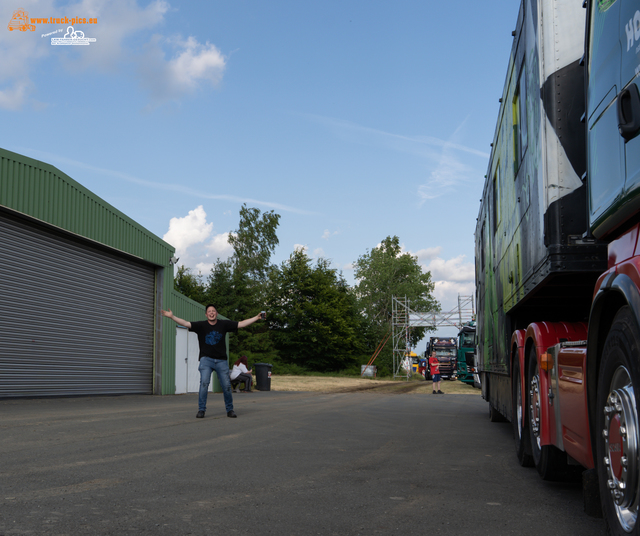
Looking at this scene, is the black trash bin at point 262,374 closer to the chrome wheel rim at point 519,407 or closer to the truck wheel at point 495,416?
the truck wheel at point 495,416

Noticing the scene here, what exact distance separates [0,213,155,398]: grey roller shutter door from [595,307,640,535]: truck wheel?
15.0 meters

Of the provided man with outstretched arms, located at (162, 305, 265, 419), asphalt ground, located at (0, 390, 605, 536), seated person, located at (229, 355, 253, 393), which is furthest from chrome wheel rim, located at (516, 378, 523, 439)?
seated person, located at (229, 355, 253, 393)

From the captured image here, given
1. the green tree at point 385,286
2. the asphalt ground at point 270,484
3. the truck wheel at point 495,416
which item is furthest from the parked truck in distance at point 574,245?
the green tree at point 385,286

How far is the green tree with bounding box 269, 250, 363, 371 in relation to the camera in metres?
63.3

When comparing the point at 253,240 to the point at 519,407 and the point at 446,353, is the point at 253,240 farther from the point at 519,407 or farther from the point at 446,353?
the point at 519,407

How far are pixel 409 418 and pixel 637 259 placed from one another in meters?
9.85

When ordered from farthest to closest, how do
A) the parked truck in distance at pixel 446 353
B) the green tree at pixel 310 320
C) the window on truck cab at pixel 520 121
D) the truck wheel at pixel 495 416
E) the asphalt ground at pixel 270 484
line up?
the green tree at pixel 310 320
the parked truck in distance at pixel 446 353
the truck wheel at pixel 495 416
the window on truck cab at pixel 520 121
the asphalt ground at pixel 270 484

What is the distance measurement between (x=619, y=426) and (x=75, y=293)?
17.5 metres

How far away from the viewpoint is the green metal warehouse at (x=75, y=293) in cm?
1565

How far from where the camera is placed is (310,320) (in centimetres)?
6394

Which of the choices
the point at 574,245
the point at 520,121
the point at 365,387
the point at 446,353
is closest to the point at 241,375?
the point at 365,387

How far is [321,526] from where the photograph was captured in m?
3.71

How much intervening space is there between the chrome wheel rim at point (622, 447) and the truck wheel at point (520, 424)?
2937 mm

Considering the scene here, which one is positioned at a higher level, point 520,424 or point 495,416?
point 520,424
